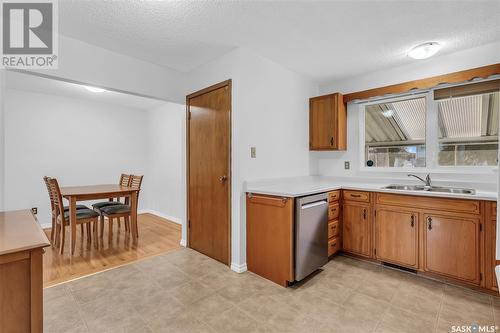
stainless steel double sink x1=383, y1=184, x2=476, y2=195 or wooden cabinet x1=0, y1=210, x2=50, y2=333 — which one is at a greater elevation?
stainless steel double sink x1=383, y1=184, x2=476, y2=195

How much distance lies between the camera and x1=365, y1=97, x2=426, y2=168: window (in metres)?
3.00

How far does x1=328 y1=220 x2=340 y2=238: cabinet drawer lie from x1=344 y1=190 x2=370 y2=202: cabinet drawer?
0.33 meters

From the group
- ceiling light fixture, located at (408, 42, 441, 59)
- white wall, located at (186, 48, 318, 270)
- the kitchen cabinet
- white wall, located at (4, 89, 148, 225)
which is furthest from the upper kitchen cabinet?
white wall, located at (4, 89, 148, 225)

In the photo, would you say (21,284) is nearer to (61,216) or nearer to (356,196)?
(61,216)

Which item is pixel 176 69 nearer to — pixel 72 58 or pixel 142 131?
pixel 72 58

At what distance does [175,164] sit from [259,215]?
2751 mm

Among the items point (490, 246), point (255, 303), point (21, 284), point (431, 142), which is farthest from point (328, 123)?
point (21, 284)

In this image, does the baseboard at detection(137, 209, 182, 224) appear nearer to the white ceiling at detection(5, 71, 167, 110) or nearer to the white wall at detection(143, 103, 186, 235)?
the white wall at detection(143, 103, 186, 235)

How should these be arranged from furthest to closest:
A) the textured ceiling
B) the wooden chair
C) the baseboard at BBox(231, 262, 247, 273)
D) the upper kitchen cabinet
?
the wooden chair < the upper kitchen cabinet < the baseboard at BBox(231, 262, 247, 273) < the textured ceiling

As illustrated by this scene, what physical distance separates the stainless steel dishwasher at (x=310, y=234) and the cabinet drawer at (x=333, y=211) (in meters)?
0.19

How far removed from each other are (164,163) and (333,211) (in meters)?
3.58

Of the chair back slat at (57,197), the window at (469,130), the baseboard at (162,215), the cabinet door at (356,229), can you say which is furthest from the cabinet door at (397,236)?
the chair back slat at (57,197)

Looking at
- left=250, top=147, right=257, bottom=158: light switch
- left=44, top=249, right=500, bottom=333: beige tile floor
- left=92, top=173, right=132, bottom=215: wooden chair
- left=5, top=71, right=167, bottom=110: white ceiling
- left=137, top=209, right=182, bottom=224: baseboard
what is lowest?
left=44, top=249, right=500, bottom=333: beige tile floor

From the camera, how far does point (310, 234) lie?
230cm
